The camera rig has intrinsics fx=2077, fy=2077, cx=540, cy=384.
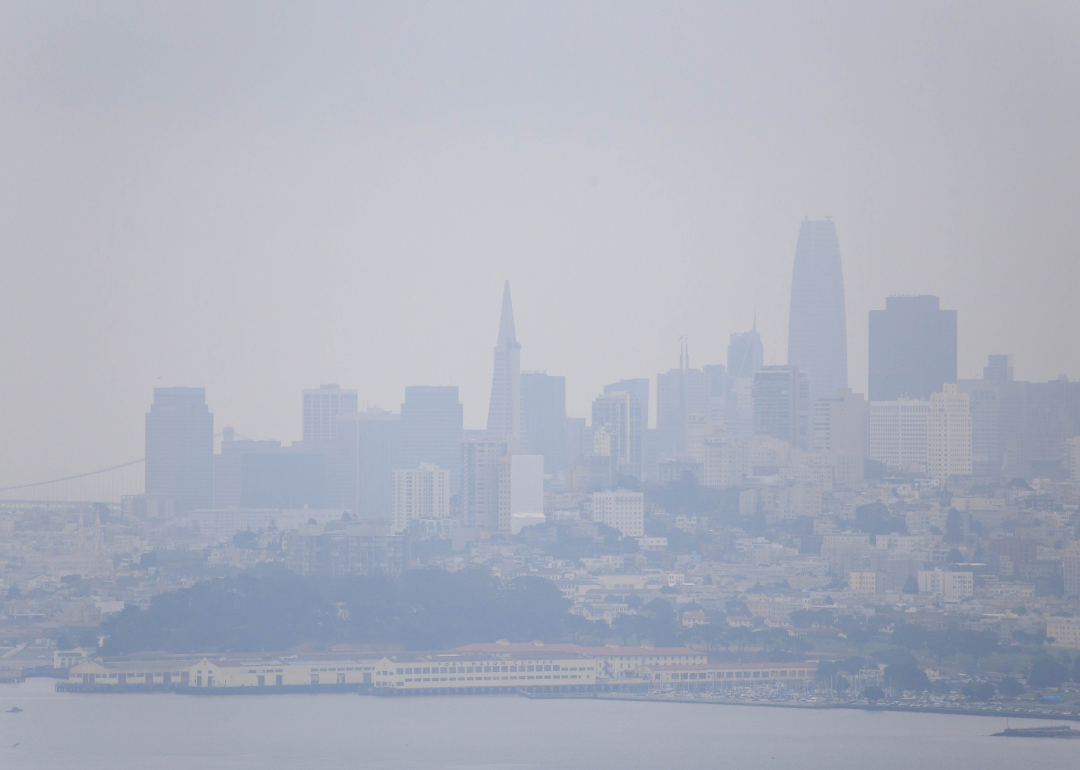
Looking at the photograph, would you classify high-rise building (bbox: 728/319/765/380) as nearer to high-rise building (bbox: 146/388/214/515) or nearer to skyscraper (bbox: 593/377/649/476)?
skyscraper (bbox: 593/377/649/476)

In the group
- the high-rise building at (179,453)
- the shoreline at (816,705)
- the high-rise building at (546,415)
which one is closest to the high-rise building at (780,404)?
the high-rise building at (546,415)

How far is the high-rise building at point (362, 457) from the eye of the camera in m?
27.6

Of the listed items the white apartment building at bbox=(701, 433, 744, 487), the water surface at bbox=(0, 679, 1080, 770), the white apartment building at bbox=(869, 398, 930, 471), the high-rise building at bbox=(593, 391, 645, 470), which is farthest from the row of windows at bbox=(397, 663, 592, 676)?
the high-rise building at bbox=(593, 391, 645, 470)

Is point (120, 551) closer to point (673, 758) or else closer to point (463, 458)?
point (463, 458)

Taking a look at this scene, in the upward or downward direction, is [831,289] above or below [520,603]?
above

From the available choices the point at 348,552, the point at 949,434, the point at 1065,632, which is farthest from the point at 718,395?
the point at 1065,632

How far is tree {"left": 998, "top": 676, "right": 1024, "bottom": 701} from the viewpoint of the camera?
12906mm

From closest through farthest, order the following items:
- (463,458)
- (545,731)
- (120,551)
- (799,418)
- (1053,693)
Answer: (545,731) < (1053,693) < (120,551) < (463,458) < (799,418)

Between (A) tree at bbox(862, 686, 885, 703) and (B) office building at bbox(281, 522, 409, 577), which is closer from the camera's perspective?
(A) tree at bbox(862, 686, 885, 703)

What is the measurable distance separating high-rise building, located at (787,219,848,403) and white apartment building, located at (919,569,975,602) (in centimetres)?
1180

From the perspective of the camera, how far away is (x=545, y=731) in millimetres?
11984

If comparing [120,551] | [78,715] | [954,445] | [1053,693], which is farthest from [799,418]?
[78,715]

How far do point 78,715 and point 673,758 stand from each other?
374 centimetres

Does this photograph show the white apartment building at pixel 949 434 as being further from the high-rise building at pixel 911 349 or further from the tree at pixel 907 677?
the tree at pixel 907 677
